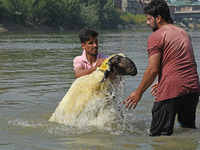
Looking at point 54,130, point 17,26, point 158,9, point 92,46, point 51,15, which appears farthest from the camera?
point 51,15

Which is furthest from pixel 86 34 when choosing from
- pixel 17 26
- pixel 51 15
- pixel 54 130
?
pixel 51 15

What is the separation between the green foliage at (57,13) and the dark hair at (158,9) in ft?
228

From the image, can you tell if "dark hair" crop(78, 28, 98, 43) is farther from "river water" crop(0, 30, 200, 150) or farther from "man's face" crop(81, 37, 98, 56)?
"river water" crop(0, 30, 200, 150)

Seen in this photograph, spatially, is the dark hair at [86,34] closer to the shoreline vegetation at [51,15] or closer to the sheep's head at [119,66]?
the sheep's head at [119,66]

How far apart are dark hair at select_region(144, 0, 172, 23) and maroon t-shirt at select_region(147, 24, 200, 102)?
200mm

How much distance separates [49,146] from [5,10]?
230ft

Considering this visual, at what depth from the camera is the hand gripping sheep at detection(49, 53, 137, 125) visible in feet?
17.7

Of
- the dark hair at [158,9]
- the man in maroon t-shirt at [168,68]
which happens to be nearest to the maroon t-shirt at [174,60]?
the man in maroon t-shirt at [168,68]

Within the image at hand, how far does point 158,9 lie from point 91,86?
143 centimetres

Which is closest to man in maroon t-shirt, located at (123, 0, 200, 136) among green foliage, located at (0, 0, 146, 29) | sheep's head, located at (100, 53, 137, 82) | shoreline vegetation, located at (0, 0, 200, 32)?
sheep's head, located at (100, 53, 137, 82)

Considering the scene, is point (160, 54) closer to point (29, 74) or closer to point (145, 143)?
point (145, 143)

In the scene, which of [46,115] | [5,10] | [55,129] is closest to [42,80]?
[46,115]

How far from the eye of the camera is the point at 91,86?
5.68 metres

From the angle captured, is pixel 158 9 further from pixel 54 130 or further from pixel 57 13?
pixel 57 13
